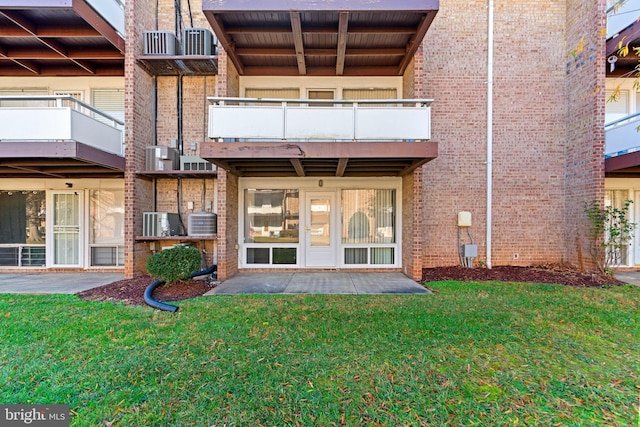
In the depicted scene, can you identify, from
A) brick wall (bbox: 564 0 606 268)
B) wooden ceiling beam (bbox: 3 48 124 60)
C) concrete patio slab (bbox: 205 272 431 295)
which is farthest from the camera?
wooden ceiling beam (bbox: 3 48 124 60)

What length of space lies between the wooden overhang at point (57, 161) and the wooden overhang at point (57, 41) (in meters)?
2.95

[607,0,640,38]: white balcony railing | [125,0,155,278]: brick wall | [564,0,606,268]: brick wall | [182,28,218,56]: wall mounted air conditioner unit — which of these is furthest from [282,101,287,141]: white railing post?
[607,0,640,38]: white balcony railing

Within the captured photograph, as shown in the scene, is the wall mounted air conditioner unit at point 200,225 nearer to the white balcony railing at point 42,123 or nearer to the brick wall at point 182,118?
the brick wall at point 182,118

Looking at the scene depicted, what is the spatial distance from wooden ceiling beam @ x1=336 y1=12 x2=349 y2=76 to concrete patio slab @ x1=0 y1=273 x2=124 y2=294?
8.33 meters

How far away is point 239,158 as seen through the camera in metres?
6.72

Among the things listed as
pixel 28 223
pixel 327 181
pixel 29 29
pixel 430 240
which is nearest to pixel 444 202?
pixel 430 240

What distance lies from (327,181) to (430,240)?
3607 mm

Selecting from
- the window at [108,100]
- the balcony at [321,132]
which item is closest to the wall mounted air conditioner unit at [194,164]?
the balcony at [321,132]

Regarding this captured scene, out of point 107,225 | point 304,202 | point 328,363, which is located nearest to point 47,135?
point 107,225

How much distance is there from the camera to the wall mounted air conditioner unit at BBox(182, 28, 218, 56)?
8.16 metres

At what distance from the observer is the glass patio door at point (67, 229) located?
909 cm

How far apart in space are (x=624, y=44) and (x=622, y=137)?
246 cm

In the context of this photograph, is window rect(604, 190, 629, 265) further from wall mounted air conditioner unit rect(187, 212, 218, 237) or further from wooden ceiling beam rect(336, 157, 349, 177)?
wall mounted air conditioner unit rect(187, 212, 218, 237)

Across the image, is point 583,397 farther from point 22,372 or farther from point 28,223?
point 28,223
